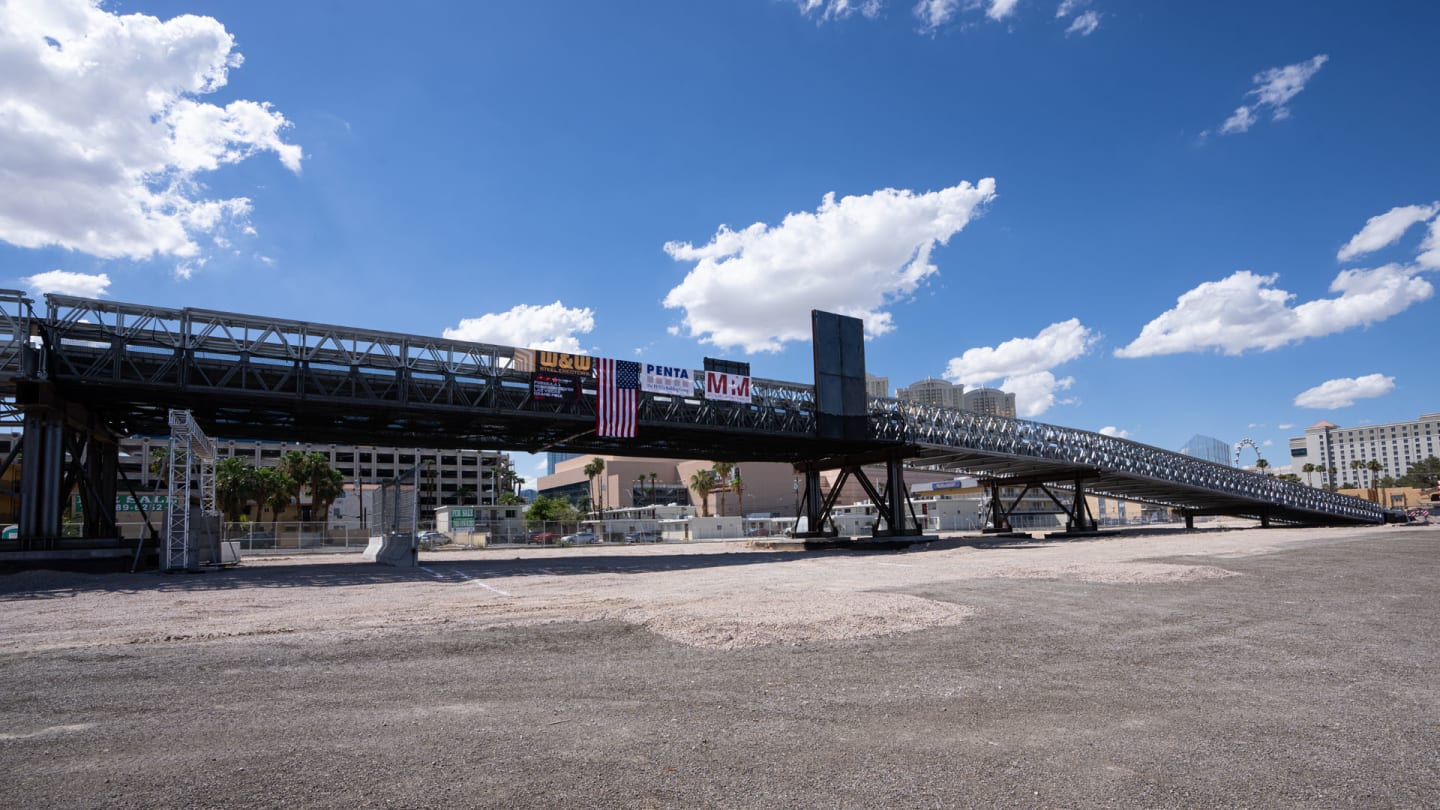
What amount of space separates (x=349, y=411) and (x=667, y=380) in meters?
13.7

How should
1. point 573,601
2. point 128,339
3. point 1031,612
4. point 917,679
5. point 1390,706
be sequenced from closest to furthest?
point 1390,706, point 917,679, point 1031,612, point 573,601, point 128,339

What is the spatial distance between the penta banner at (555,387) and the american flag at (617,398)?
114cm

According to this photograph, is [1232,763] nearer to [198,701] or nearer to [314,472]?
[198,701]

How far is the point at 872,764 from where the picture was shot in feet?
17.4

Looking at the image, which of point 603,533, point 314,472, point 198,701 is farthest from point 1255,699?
point 314,472

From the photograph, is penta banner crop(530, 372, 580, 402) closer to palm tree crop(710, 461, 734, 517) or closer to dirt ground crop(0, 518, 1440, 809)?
dirt ground crop(0, 518, 1440, 809)

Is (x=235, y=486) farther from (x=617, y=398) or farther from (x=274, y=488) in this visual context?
(x=617, y=398)

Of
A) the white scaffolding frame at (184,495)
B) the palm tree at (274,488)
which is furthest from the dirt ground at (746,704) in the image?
the palm tree at (274,488)

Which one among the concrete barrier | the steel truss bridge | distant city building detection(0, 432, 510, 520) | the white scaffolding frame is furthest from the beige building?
the white scaffolding frame

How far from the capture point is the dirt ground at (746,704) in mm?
4879

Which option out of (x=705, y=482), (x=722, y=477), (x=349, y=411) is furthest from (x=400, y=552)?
(x=722, y=477)

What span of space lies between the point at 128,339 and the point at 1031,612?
30.3 m

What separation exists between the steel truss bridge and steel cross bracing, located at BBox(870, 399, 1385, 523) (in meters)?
0.16

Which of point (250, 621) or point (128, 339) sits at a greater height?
point (128, 339)
